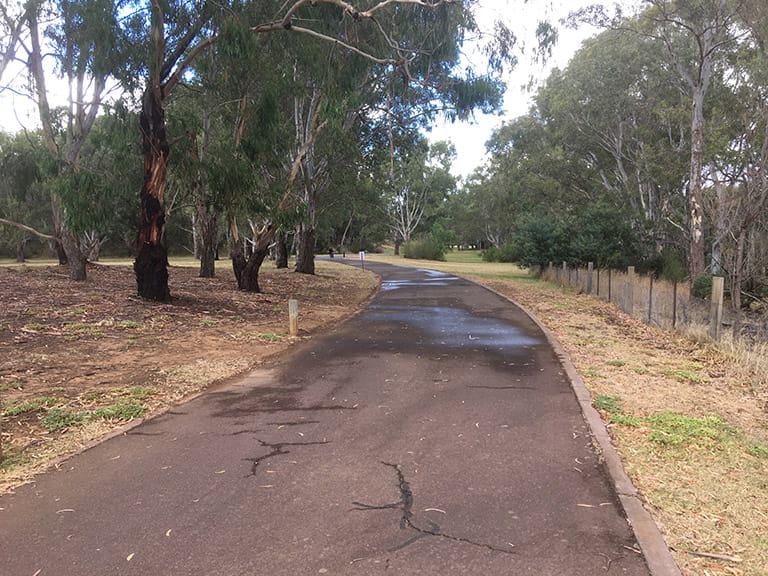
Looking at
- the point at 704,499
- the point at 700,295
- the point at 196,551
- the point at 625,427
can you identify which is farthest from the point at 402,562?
the point at 700,295

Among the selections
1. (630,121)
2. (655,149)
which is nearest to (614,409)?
(655,149)

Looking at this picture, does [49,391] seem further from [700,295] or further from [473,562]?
[700,295]

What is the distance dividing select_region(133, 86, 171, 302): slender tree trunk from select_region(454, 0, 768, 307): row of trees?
50.2ft

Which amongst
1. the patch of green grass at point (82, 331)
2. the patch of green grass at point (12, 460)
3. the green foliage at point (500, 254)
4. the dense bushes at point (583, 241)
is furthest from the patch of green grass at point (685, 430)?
the green foliage at point (500, 254)

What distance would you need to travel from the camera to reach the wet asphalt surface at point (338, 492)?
3.25m

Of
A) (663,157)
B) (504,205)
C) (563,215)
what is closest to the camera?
(663,157)

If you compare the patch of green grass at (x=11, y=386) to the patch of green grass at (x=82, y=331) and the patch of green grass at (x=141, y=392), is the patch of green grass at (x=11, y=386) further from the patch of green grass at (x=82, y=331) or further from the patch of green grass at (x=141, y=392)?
the patch of green grass at (x=82, y=331)

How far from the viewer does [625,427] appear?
553 centimetres

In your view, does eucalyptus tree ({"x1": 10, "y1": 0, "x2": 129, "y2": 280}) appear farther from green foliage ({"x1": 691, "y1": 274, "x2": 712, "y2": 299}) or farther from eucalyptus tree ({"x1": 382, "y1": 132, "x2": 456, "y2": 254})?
eucalyptus tree ({"x1": 382, "y1": 132, "x2": 456, "y2": 254})

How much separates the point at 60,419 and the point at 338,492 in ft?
11.1

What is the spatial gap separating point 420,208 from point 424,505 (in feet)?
250

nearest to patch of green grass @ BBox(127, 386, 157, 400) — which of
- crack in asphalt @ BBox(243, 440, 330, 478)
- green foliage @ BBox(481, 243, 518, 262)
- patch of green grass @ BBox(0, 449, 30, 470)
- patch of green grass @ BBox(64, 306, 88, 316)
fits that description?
patch of green grass @ BBox(0, 449, 30, 470)

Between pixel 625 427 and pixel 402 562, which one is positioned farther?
pixel 625 427

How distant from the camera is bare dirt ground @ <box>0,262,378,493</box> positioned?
5.54m
